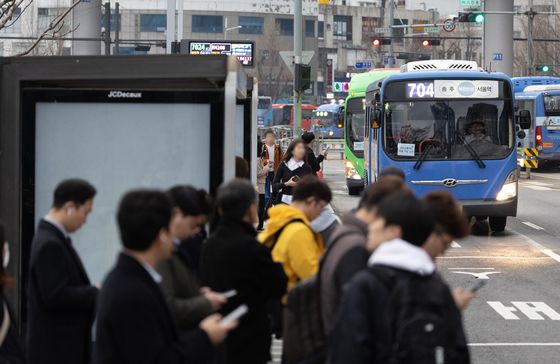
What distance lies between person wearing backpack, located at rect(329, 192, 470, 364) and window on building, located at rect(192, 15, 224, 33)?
10490cm

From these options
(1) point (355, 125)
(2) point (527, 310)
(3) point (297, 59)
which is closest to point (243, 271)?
(2) point (527, 310)

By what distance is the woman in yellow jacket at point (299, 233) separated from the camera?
6926 mm

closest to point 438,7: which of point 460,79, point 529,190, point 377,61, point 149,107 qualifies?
point 377,61

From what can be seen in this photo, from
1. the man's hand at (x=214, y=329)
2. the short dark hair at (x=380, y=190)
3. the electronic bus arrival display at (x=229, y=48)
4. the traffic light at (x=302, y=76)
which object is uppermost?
the electronic bus arrival display at (x=229, y=48)

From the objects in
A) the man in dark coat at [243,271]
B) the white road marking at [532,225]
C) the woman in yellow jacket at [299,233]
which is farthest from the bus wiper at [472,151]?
the man in dark coat at [243,271]

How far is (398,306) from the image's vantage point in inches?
180

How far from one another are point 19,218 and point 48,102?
2.70 feet

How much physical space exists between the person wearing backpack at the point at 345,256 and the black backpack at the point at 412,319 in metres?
0.84

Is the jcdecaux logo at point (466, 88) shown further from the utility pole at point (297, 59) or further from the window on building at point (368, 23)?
the window on building at point (368, 23)

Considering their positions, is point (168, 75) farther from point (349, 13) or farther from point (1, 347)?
point (349, 13)

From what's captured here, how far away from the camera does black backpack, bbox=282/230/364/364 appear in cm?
600

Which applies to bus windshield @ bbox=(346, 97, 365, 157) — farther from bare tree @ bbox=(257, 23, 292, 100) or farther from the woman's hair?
bare tree @ bbox=(257, 23, 292, 100)

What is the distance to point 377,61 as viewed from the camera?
10875 centimetres

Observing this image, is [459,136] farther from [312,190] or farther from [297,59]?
[312,190]
